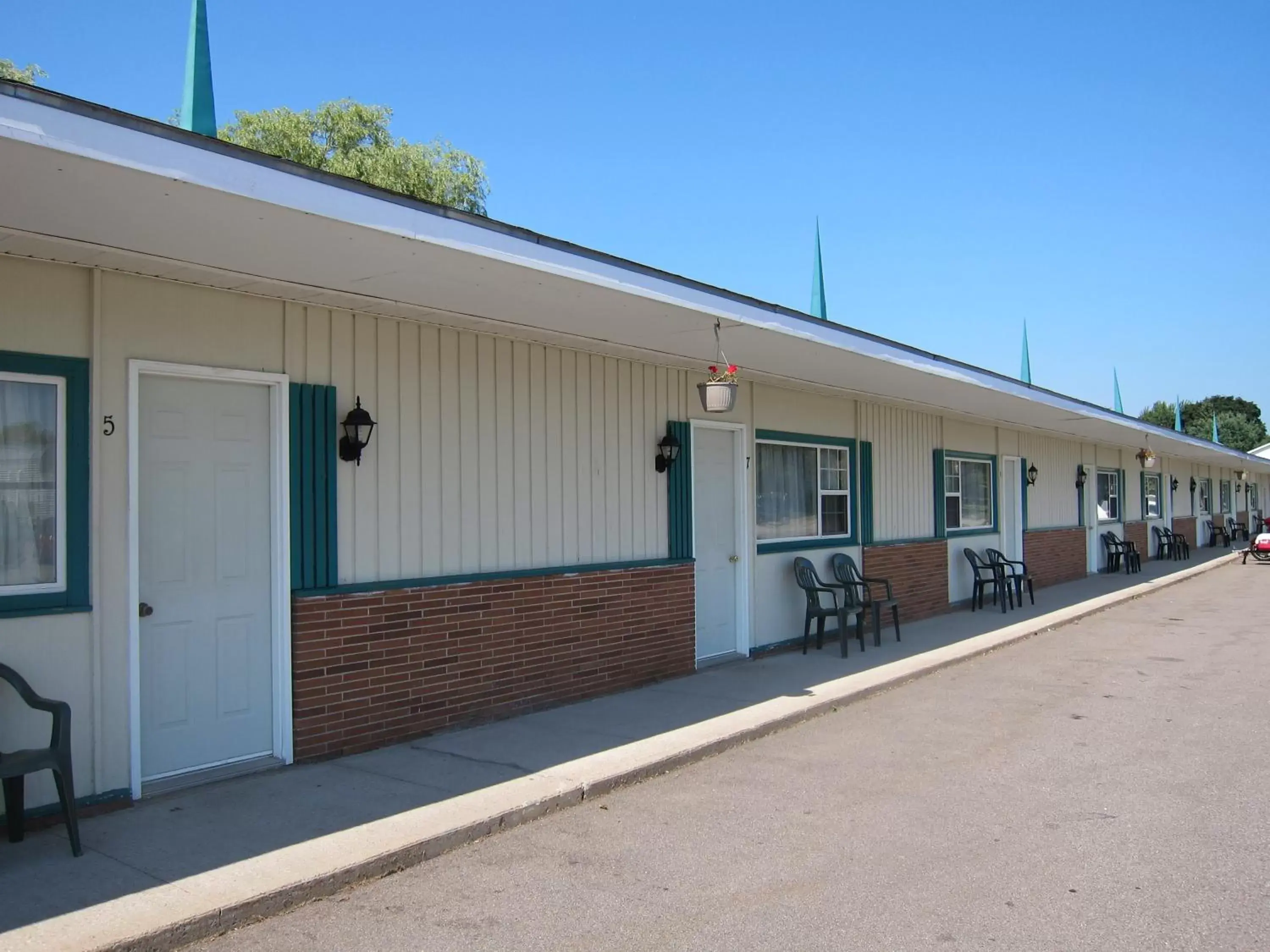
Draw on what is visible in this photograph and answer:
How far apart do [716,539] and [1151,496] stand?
72.5 ft

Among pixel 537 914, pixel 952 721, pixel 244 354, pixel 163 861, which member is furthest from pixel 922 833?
pixel 244 354

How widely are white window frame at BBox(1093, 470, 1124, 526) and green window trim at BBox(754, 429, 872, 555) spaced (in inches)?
482

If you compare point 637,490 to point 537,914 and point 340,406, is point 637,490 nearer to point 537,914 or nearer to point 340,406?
point 340,406

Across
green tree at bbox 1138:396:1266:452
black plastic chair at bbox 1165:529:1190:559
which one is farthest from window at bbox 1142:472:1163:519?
green tree at bbox 1138:396:1266:452

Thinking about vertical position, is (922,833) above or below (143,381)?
below

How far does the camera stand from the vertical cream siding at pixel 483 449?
6.67 metres

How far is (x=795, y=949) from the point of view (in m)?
3.87

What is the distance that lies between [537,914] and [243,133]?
26.9 m

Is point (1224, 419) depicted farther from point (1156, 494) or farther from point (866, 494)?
point (866, 494)

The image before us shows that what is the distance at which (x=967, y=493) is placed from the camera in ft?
53.0

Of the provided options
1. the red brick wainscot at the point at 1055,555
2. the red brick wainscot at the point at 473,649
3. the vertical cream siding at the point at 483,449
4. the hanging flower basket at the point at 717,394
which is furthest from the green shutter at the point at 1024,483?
the hanging flower basket at the point at 717,394

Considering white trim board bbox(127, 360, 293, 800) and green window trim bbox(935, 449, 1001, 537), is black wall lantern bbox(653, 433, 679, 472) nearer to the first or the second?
white trim board bbox(127, 360, 293, 800)

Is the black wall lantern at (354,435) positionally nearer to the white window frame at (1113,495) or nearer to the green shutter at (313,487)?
the green shutter at (313,487)

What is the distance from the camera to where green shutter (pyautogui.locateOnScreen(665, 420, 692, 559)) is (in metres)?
9.41
